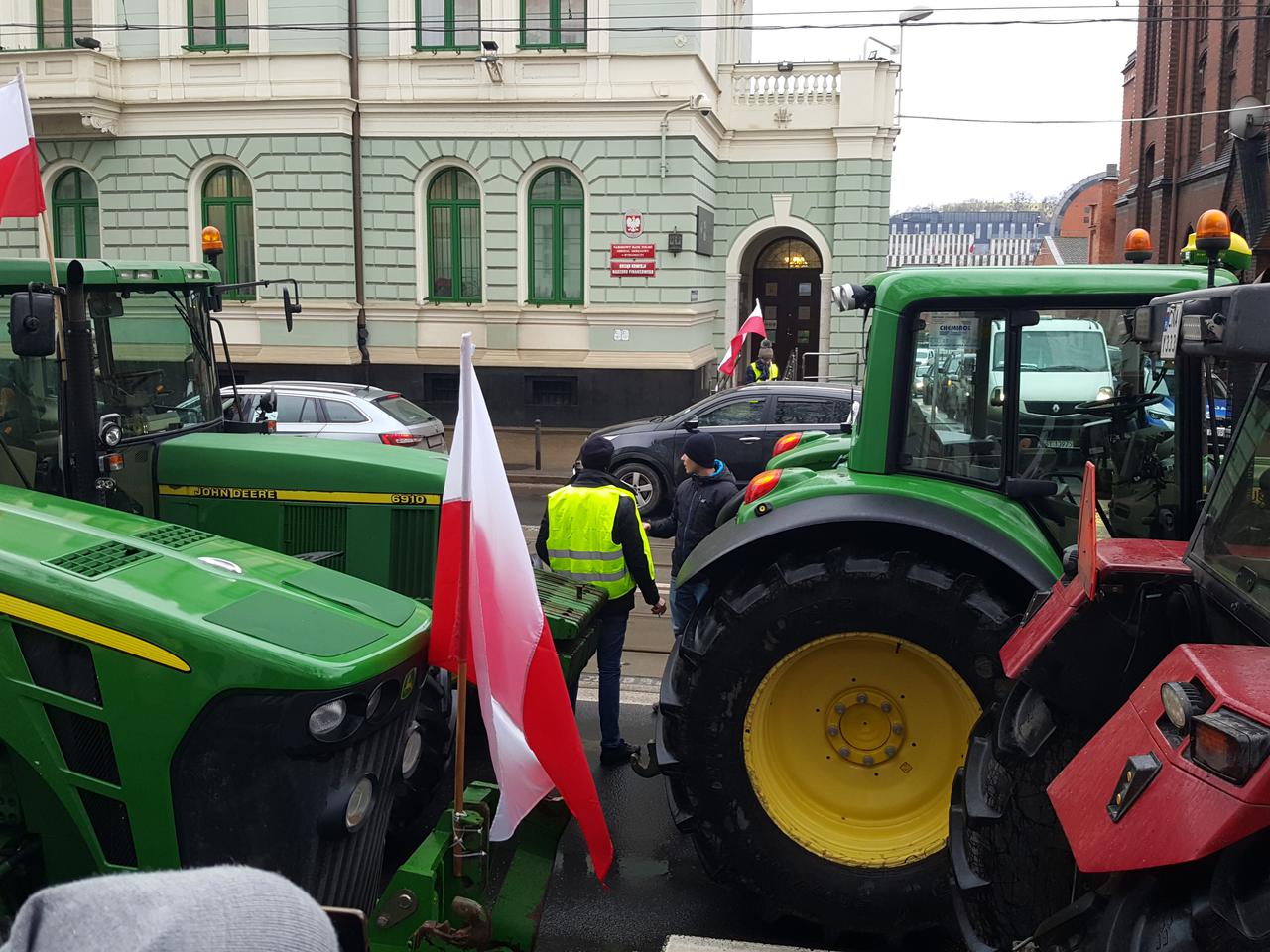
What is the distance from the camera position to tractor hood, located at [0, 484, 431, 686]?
3367 mm

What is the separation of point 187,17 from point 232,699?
826 inches

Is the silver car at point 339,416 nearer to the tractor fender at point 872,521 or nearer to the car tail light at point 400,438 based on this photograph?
the car tail light at point 400,438

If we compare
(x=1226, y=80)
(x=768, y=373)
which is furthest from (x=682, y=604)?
(x=1226, y=80)

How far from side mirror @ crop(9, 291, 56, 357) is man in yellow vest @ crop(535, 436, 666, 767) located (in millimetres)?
2602

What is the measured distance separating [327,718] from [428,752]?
1630 millimetres

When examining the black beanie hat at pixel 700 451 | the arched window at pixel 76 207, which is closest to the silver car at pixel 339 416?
the black beanie hat at pixel 700 451

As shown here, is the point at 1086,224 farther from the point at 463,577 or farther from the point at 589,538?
the point at 463,577

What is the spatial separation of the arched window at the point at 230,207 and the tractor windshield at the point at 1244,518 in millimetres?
20861

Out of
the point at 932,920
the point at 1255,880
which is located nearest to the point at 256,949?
the point at 1255,880

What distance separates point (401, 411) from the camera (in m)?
14.3

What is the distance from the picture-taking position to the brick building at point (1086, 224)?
131 ft

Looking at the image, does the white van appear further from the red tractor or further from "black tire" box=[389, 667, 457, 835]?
"black tire" box=[389, 667, 457, 835]

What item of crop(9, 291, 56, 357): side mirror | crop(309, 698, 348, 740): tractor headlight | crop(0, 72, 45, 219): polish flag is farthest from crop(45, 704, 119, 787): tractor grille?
crop(0, 72, 45, 219): polish flag

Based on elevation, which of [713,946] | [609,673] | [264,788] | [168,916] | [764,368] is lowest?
[713,946]
